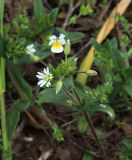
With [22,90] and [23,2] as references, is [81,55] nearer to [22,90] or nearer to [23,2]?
[23,2]

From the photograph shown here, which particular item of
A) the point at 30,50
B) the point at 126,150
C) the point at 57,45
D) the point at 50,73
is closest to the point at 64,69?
the point at 50,73

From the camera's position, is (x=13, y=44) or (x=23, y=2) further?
(x=23, y=2)

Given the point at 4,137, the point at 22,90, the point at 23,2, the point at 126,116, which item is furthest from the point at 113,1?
the point at 4,137

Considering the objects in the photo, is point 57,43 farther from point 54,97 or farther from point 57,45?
point 54,97

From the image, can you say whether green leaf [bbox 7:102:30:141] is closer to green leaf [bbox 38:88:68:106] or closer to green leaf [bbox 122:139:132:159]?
green leaf [bbox 38:88:68:106]

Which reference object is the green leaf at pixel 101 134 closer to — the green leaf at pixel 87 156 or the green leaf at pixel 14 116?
the green leaf at pixel 87 156

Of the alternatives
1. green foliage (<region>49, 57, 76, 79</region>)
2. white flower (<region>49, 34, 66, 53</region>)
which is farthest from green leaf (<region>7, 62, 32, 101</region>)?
green foliage (<region>49, 57, 76, 79</region>)
